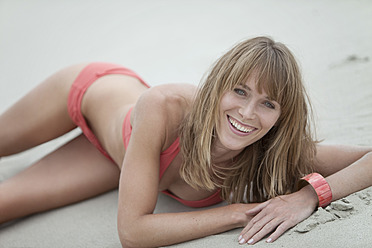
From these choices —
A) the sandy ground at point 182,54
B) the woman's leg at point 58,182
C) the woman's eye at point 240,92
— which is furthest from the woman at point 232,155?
the woman's leg at point 58,182

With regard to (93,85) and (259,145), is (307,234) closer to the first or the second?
(259,145)

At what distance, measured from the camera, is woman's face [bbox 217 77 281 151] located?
2.11 meters

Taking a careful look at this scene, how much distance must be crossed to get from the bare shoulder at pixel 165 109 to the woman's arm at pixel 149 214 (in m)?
0.02

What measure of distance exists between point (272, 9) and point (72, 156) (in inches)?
207

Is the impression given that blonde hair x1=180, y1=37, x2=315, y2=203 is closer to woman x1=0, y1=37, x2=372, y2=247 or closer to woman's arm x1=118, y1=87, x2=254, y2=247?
woman x1=0, y1=37, x2=372, y2=247

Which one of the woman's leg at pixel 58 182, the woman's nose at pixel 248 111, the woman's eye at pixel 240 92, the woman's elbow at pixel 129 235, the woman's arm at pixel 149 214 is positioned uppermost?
the woman's eye at pixel 240 92

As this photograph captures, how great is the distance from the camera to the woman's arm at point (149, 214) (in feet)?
7.08

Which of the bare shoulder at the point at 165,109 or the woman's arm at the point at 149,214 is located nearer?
the woman's arm at the point at 149,214

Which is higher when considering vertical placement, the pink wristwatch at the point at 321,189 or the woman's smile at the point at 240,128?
the woman's smile at the point at 240,128

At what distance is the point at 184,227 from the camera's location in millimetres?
2166

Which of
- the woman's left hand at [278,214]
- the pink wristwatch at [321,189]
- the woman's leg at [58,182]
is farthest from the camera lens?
the woman's leg at [58,182]

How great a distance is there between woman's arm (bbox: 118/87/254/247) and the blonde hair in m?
0.19

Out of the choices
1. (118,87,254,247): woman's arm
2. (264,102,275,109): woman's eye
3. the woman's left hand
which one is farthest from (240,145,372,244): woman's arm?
(264,102,275,109): woman's eye

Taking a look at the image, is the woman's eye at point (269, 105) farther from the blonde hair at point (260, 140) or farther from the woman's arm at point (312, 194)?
the woman's arm at point (312, 194)
